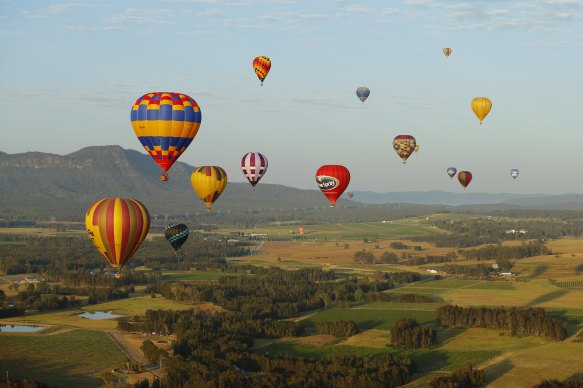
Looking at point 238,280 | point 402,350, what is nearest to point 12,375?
point 402,350

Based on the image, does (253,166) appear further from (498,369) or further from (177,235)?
(498,369)

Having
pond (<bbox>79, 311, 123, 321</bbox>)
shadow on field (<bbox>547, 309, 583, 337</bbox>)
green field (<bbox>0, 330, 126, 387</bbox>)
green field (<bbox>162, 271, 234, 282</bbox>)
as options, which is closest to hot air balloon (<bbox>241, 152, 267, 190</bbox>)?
green field (<bbox>0, 330, 126, 387</bbox>)

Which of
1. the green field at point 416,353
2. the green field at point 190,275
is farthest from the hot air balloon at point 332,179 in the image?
the green field at point 190,275

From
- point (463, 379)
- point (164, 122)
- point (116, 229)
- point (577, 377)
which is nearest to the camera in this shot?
point (116, 229)

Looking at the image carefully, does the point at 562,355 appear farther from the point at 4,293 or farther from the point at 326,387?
the point at 4,293

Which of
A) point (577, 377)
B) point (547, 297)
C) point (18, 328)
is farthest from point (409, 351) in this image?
point (18, 328)

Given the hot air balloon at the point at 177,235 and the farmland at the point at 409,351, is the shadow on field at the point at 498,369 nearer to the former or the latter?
the farmland at the point at 409,351

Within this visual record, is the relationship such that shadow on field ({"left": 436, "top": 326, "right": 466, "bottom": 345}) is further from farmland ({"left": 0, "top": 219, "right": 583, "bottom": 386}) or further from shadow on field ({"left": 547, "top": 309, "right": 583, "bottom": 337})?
shadow on field ({"left": 547, "top": 309, "right": 583, "bottom": 337})
